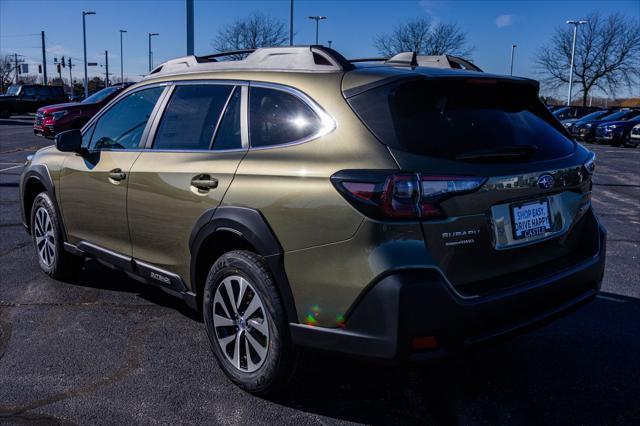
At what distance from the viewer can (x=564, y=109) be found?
37375 millimetres

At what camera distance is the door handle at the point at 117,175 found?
12.9 ft

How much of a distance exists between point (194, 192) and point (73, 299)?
197 cm

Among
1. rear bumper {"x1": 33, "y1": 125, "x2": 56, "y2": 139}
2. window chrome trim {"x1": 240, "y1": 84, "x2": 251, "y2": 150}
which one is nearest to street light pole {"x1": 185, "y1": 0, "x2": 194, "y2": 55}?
rear bumper {"x1": 33, "y1": 125, "x2": 56, "y2": 139}

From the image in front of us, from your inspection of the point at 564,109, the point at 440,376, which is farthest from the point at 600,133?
the point at 440,376

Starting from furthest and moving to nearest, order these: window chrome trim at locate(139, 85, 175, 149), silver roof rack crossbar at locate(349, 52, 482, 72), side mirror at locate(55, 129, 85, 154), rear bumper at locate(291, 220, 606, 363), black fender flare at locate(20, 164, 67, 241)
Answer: black fender flare at locate(20, 164, 67, 241), side mirror at locate(55, 129, 85, 154), window chrome trim at locate(139, 85, 175, 149), silver roof rack crossbar at locate(349, 52, 482, 72), rear bumper at locate(291, 220, 606, 363)

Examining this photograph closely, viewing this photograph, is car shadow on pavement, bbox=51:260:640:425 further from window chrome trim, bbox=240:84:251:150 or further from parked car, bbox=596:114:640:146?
parked car, bbox=596:114:640:146

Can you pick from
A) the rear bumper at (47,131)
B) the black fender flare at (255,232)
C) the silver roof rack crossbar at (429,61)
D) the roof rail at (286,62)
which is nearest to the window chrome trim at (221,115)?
the roof rail at (286,62)

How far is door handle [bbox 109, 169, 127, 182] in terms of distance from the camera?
12.9 feet

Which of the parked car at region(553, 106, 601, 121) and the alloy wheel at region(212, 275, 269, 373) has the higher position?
the parked car at region(553, 106, 601, 121)

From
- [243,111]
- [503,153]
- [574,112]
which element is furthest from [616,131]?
[243,111]

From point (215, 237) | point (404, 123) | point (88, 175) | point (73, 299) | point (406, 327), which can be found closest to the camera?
point (406, 327)

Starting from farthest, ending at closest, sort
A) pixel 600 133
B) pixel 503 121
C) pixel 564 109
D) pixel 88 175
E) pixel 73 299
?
pixel 564 109 < pixel 600 133 < pixel 73 299 < pixel 88 175 < pixel 503 121

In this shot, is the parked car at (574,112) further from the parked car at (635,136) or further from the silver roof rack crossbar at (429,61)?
the silver roof rack crossbar at (429,61)

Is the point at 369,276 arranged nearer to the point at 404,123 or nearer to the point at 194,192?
the point at 404,123
